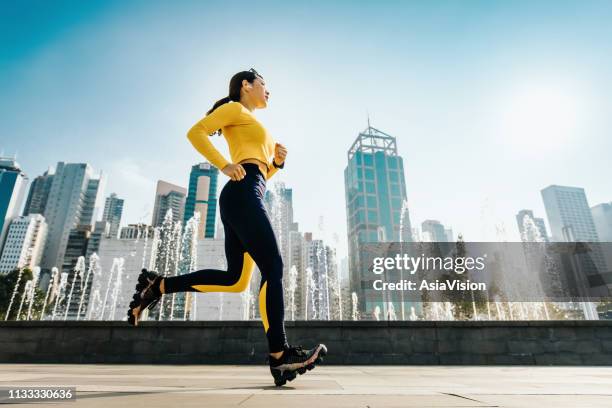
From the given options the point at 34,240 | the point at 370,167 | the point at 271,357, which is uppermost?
the point at 370,167

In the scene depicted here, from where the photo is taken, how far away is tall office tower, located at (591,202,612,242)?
503 feet

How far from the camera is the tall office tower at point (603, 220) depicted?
6037 inches

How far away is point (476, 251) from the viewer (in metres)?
19.7

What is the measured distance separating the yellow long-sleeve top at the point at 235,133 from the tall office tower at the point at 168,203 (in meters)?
140

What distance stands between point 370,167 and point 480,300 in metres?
80.8

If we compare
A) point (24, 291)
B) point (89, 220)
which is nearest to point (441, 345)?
point (24, 291)

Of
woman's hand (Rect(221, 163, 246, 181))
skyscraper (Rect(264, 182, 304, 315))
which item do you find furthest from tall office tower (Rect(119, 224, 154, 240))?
woman's hand (Rect(221, 163, 246, 181))

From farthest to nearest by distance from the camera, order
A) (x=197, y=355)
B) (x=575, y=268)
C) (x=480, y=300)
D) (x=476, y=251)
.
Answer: (x=575, y=268) < (x=480, y=300) < (x=476, y=251) < (x=197, y=355)

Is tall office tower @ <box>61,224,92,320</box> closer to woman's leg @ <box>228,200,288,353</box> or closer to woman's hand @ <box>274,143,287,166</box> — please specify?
woman's hand @ <box>274,143,287,166</box>

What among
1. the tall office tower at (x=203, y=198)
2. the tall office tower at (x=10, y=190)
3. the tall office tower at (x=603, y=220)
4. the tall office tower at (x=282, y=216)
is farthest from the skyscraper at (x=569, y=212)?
the tall office tower at (x=10, y=190)

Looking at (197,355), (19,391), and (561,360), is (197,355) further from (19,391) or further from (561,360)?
(561,360)

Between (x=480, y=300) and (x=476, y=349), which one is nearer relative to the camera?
(x=476, y=349)

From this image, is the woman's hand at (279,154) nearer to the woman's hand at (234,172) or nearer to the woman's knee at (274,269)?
the woman's hand at (234,172)

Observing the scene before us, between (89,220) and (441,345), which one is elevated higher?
(89,220)
